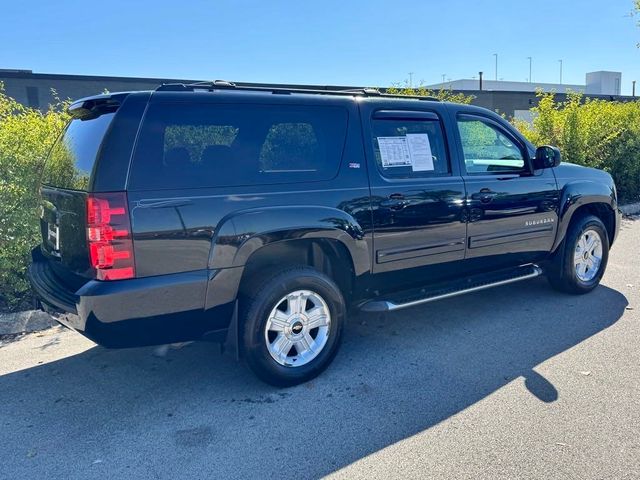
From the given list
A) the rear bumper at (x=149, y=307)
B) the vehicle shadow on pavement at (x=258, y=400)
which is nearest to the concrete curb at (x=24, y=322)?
the vehicle shadow on pavement at (x=258, y=400)

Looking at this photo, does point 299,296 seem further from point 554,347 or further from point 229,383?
point 554,347

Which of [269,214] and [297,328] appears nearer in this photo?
[269,214]

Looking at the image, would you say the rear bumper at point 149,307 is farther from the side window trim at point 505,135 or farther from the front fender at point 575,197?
the front fender at point 575,197

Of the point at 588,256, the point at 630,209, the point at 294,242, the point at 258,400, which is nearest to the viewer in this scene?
the point at 258,400

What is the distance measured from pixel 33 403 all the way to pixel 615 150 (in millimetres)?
11246

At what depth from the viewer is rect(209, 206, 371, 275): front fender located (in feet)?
10.9

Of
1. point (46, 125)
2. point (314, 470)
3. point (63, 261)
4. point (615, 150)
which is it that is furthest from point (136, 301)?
point (615, 150)

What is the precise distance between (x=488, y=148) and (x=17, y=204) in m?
4.64

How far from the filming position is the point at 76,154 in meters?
3.42

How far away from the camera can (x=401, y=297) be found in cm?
433

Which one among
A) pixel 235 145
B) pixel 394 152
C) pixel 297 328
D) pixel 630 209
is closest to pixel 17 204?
pixel 235 145

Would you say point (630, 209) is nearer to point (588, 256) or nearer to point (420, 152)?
point (588, 256)

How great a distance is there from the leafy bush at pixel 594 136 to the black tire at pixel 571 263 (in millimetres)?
5496

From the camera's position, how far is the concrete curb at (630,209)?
427 inches
